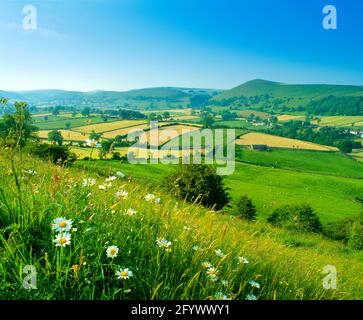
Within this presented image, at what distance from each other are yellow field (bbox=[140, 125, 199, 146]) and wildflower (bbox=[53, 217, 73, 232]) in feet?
274

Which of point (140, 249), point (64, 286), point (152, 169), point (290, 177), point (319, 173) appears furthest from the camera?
point (319, 173)

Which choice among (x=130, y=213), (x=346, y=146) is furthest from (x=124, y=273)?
(x=346, y=146)

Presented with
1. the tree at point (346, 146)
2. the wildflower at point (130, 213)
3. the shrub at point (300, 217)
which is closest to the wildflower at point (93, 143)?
the wildflower at point (130, 213)

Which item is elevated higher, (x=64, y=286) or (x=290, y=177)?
(x=64, y=286)

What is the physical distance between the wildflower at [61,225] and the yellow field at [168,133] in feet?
274

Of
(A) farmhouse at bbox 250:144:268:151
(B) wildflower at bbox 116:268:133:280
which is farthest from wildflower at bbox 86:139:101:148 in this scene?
(A) farmhouse at bbox 250:144:268:151

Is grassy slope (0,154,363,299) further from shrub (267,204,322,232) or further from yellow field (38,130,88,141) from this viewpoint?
shrub (267,204,322,232)

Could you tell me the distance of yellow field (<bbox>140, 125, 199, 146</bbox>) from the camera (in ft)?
302

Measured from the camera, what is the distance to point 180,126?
118 m

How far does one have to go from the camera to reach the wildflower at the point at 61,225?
3.31m

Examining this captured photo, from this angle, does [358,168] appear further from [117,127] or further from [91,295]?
[91,295]
